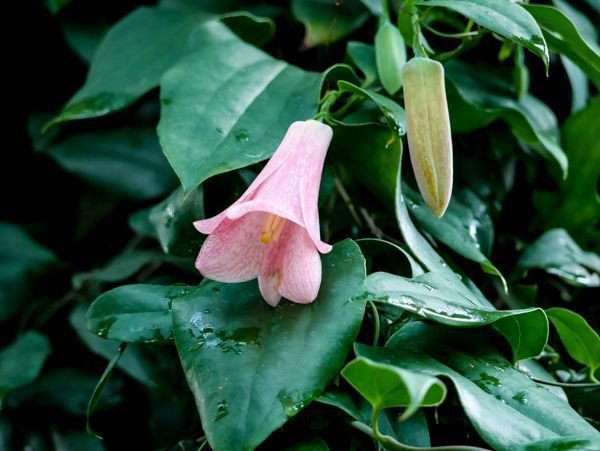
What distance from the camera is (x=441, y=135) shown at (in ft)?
1.68

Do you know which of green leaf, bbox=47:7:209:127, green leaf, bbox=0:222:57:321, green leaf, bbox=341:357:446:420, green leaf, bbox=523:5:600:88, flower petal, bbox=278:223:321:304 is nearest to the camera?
green leaf, bbox=341:357:446:420

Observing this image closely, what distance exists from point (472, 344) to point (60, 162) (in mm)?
595

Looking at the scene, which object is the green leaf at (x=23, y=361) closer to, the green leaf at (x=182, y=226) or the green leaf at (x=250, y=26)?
the green leaf at (x=182, y=226)

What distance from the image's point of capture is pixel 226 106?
58 centimetres

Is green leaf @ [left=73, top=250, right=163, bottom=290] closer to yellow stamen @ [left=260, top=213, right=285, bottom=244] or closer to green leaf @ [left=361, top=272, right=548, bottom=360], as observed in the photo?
yellow stamen @ [left=260, top=213, right=285, bottom=244]

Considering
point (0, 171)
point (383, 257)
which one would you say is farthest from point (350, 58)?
point (0, 171)

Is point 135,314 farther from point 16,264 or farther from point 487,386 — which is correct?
point 16,264

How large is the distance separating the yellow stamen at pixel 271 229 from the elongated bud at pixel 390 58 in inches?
6.2

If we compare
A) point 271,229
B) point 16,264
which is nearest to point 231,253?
point 271,229

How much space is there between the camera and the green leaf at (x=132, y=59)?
704 millimetres

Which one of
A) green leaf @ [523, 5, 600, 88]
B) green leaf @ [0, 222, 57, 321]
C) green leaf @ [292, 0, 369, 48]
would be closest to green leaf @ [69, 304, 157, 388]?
green leaf @ [0, 222, 57, 321]

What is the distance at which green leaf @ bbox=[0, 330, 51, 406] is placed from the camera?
0.72 meters

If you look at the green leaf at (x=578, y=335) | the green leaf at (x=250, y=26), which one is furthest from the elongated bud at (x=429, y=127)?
the green leaf at (x=250, y=26)

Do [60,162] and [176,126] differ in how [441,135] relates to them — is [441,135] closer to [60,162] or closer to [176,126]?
[176,126]
